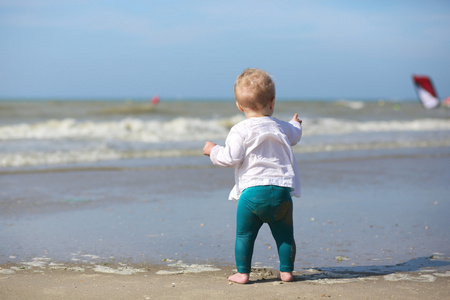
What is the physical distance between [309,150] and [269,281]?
8.59 m

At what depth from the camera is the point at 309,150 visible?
11.6 metres

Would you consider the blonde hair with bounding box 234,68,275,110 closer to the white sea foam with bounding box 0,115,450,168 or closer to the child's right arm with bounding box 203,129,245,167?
the child's right arm with bounding box 203,129,245,167

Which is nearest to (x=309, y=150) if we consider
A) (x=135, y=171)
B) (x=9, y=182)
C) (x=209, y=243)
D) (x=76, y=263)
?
(x=135, y=171)

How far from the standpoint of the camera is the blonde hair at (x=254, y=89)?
10.1 feet

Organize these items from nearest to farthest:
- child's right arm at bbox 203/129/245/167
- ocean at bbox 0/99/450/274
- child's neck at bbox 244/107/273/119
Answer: child's right arm at bbox 203/129/245/167 → child's neck at bbox 244/107/273/119 → ocean at bbox 0/99/450/274

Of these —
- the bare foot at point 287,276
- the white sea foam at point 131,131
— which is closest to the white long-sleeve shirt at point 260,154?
the bare foot at point 287,276

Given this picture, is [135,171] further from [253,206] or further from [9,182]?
[253,206]

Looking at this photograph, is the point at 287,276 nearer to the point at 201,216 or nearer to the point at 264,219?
the point at 264,219

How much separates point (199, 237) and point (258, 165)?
4.80ft

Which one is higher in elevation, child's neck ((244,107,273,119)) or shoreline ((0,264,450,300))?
child's neck ((244,107,273,119))

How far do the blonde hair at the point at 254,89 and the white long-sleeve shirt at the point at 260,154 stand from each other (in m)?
0.10

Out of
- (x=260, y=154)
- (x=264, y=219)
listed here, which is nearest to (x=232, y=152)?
(x=260, y=154)

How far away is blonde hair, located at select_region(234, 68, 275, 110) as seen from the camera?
3.08 m

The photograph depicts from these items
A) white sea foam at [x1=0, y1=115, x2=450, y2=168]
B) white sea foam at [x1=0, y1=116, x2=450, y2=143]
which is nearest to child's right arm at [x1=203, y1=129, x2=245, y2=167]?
white sea foam at [x1=0, y1=115, x2=450, y2=168]
